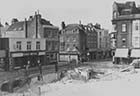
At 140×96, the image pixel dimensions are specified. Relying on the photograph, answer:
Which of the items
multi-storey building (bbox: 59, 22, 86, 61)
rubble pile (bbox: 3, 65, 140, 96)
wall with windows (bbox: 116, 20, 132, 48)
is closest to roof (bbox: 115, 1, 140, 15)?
wall with windows (bbox: 116, 20, 132, 48)

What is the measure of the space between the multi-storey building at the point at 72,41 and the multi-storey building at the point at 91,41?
1.68 metres

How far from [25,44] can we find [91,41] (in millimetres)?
29637

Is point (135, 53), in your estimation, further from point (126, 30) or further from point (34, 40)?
point (34, 40)

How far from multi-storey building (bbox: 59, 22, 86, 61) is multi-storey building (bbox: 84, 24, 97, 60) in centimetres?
168

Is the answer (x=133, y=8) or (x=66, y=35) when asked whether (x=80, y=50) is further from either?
(x=133, y=8)

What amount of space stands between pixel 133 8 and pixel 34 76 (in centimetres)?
2905

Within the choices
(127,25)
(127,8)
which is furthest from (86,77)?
(127,8)

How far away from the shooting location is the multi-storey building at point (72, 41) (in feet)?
181

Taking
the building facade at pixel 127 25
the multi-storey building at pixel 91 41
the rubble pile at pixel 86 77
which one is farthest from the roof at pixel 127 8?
the rubble pile at pixel 86 77

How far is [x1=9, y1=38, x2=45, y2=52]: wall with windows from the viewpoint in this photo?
111 ft

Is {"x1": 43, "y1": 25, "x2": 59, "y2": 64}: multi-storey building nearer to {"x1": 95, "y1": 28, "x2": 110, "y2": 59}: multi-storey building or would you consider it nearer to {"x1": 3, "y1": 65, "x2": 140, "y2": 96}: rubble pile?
{"x1": 3, "y1": 65, "x2": 140, "y2": 96}: rubble pile

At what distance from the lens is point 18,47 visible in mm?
34812

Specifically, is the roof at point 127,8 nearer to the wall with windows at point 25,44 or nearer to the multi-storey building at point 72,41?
Result: the multi-storey building at point 72,41

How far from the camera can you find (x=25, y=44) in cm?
3616
